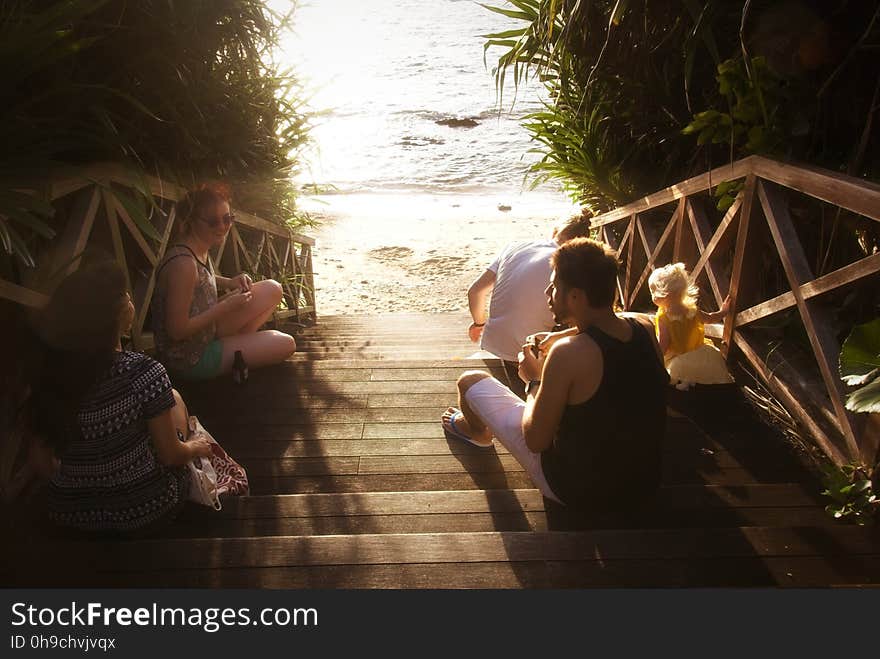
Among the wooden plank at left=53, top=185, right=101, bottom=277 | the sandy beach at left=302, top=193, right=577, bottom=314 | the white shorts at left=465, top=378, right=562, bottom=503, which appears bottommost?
the sandy beach at left=302, top=193, right=577, bottom=314

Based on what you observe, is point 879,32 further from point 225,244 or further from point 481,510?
point 225,244

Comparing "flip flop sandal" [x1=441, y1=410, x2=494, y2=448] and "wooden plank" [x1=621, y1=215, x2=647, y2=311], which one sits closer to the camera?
"flip flop sandal" [x1=441, y1=410, x2=494, y2=448]

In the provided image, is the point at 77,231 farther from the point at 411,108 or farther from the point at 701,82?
the point at 411,108

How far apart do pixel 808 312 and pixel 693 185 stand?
1.16m

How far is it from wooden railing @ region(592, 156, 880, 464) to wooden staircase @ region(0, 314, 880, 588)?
21cm

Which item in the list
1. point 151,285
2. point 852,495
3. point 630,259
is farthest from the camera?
point 630,259

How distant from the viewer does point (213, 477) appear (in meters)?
2.33

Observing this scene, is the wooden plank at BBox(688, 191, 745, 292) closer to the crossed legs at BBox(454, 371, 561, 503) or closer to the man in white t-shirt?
the man in white t-shirt

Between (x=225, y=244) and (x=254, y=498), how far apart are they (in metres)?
2.57

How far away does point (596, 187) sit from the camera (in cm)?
527

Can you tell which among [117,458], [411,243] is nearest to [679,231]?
[117,458]

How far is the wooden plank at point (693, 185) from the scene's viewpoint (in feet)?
9.50

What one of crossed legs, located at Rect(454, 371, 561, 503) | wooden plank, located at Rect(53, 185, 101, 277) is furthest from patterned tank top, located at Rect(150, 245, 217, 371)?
crossed legs, located at Rect(454, 371, 561, 503)

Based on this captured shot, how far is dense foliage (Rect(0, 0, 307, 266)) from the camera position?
2.12m
